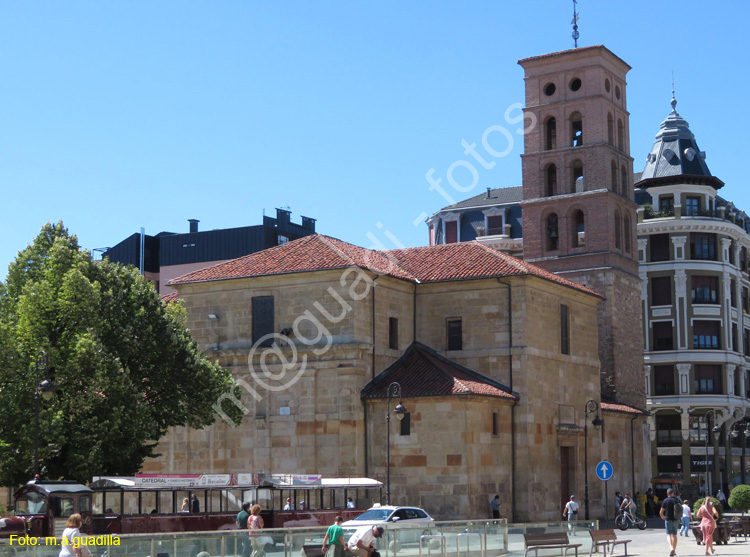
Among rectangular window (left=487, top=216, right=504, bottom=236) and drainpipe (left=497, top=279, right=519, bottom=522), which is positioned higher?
rectangular window (left=487, top=216, right=504, bottom=236)

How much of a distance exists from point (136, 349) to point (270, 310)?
9658 millimetres

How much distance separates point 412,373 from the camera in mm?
44688

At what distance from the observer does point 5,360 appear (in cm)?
3516

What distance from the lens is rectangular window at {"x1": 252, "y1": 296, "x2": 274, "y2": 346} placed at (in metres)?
46.0

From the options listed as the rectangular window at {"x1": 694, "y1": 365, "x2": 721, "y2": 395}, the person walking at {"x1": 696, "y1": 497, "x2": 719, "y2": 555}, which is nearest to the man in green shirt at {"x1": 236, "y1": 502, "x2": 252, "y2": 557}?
the person walking at {"x1": 696, "y1": 497, "x2": 719, "y2": 555}

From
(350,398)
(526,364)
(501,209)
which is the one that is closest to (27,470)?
(350,398)

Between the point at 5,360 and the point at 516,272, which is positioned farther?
the point at 516,272

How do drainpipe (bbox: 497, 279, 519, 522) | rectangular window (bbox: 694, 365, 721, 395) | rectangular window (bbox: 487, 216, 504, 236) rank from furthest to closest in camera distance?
rectangular window (bbox: 487, 216, 504, 236)
rectangular window (bbox: 694, 365, 721, 395)
drainpipe (bbox: 497, 279, 519, 522)

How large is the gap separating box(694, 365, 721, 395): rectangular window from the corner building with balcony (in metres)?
0.06

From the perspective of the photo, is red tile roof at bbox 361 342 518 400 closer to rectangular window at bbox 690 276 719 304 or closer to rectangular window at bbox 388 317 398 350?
rectangular window at bbox 388 317 398 350

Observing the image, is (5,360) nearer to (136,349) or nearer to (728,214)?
(136,349)

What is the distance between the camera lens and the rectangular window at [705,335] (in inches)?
2781

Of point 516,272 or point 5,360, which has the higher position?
point 516,272

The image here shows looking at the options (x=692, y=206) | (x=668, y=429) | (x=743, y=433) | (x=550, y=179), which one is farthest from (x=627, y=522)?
(x=692, y=206)
